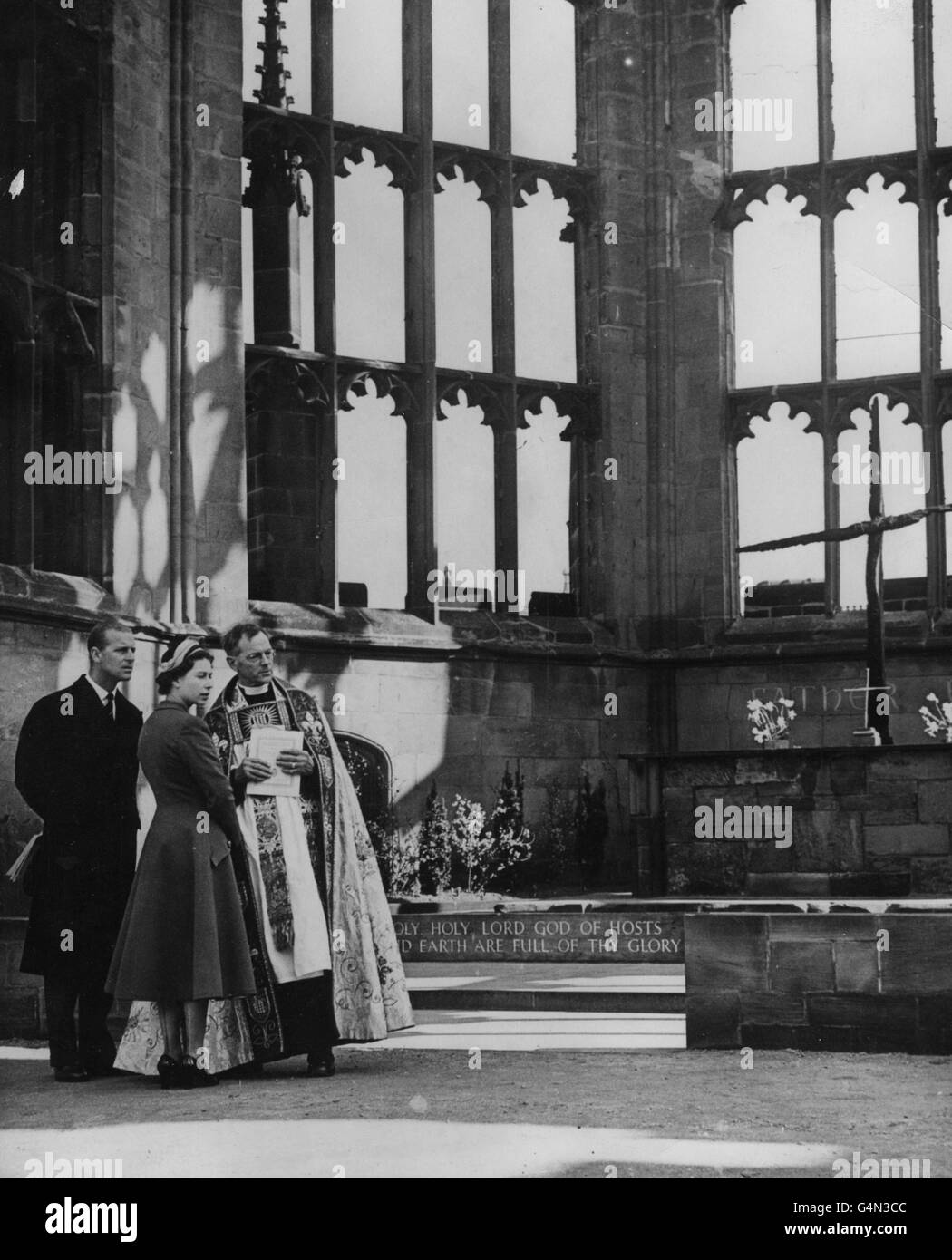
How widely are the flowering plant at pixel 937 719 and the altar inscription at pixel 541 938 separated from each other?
5001mm

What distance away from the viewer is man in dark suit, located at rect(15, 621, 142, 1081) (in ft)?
23.1

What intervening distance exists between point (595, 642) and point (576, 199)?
12.0 ft

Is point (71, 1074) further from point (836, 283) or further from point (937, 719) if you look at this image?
point (836, 283)

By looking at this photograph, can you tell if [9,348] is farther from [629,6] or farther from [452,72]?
[629,6]

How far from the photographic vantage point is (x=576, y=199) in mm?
16516

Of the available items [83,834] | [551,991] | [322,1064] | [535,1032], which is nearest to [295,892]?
[322,1064]

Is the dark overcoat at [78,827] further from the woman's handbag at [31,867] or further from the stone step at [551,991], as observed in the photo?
the stone step at [551,991]

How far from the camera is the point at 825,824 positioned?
41.1 ft

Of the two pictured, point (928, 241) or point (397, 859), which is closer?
point (397, 859)

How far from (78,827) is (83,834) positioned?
33mm

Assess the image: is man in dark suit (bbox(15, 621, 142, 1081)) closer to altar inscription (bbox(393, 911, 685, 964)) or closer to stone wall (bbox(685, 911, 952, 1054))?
stone wall (bbox(685, 911, 952, 1054))

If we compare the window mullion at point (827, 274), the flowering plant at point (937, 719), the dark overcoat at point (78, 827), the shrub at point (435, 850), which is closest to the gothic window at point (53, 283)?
the shrub at point (435, 850)

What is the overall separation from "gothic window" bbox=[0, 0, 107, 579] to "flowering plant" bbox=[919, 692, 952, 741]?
6280 millimetres

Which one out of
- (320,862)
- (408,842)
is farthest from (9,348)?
(320,862)
